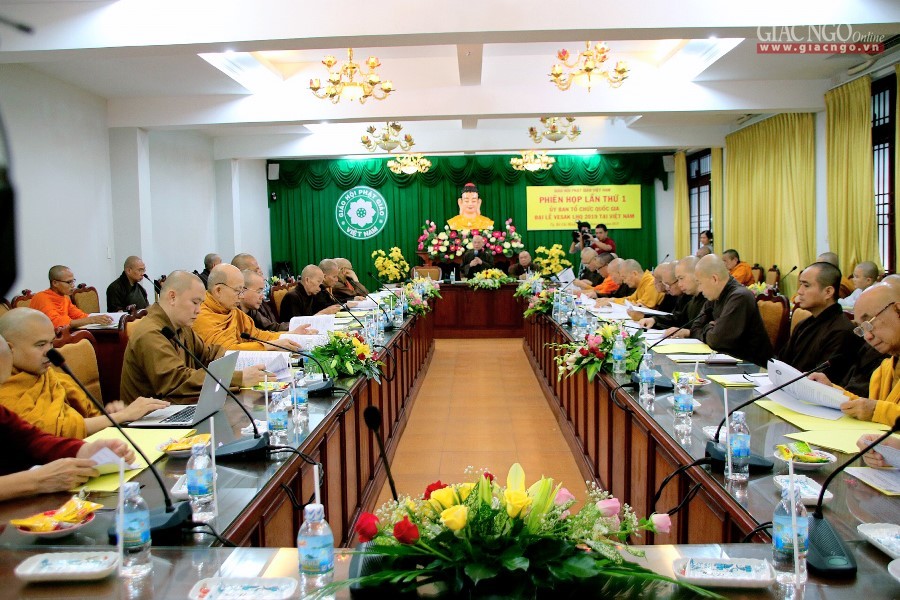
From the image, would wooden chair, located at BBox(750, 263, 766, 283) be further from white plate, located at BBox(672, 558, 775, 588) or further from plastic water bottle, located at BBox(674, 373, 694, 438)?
white plate, located at BBox(672, 558, 775, 588)

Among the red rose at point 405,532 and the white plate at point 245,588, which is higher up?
the red rose at point 405,532

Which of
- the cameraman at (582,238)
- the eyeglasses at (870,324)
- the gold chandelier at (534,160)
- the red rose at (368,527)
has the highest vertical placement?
the gold chandelier at (534,160)

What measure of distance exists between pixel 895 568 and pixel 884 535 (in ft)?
0.56

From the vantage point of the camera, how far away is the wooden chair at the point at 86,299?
22.4 feet

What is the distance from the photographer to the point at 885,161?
23.2 ft

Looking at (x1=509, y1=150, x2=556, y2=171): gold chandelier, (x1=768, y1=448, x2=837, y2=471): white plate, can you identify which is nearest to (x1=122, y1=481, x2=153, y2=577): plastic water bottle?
(x1=768, y1=448, x2=837, y2=471): white plate

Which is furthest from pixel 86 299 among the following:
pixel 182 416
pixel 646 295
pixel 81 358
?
pixel 646 295

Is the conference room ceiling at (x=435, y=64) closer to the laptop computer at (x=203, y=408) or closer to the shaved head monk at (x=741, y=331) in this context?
the shaved head monk at (x=741, y=331)

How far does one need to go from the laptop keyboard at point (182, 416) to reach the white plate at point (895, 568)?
1.98 metres

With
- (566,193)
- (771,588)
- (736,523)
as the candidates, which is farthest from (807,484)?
(566,193)

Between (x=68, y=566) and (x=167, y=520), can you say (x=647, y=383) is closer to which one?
(x=167, y=520)

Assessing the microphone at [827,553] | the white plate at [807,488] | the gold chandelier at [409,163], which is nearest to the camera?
the microphone at [827,553]

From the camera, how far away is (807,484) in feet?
5.61

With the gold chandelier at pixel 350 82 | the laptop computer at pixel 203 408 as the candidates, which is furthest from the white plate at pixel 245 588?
the gold chandelier at pixel 350 82
